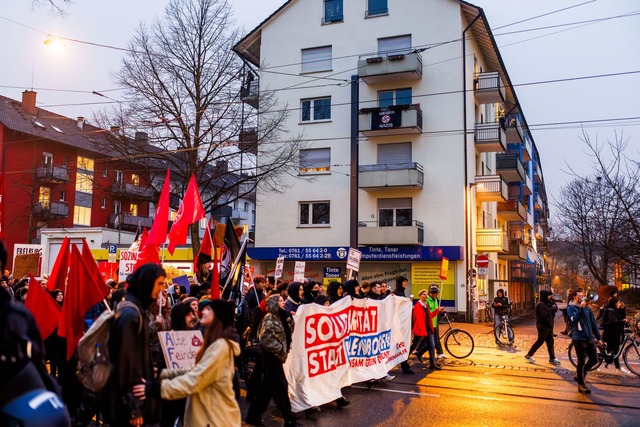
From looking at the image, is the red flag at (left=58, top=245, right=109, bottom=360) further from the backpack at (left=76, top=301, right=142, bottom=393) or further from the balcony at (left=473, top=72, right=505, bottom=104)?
the balcony at (left=473, top=72, right=505, bottom=104)

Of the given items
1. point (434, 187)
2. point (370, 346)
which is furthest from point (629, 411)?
point (434, 187)

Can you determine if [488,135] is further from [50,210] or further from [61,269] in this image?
[50,210]

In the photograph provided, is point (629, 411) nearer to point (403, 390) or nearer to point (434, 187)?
point (403, 390)

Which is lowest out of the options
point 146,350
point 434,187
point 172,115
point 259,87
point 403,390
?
point 403,390

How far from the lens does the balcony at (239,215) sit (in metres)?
71.1

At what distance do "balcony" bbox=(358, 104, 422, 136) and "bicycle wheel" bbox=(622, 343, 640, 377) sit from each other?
19.3 m

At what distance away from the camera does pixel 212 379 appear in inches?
177

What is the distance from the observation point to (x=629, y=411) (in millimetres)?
9102

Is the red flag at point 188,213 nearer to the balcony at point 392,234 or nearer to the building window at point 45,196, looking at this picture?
the balcony at point 392,234

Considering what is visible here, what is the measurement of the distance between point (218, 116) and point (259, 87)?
32.2 feet

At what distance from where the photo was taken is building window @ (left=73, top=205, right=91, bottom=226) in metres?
52.1

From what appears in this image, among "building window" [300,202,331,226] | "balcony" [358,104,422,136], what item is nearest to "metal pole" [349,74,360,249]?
"balcony" [358,104,422,136]

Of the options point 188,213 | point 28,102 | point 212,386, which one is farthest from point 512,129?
point 28,102

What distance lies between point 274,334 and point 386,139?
85.4 ft
